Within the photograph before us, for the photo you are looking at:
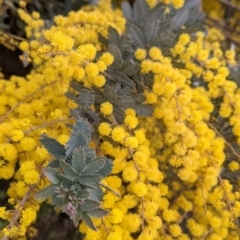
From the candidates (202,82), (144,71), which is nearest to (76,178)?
(144,71)

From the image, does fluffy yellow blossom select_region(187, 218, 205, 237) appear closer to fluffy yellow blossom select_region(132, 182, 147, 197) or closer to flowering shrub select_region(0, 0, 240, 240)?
flowering shrub select_region(0, 0, 240, 240)

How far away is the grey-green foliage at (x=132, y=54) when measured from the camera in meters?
1.76

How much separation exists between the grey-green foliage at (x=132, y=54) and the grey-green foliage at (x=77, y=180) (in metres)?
0.25

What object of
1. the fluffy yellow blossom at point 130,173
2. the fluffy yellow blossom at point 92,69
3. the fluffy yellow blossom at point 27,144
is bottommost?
the fluffy yellow blossom at point 27,144

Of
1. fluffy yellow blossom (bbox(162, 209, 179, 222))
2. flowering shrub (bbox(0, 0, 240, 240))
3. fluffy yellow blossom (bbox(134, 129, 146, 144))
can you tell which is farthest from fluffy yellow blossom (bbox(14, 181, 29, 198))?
fluffy yellow blossom (bbox(162, 209, 179, 222))

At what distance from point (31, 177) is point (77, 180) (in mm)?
150

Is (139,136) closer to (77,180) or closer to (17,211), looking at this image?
(77,180)

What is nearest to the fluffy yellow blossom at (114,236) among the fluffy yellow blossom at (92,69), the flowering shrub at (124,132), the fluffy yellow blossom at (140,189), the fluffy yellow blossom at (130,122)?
the flowering shrub at (124,132)

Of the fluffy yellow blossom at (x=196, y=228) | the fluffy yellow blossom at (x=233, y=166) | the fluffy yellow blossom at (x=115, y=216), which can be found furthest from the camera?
the fluffy yellow blossom at (x=233, y=166)

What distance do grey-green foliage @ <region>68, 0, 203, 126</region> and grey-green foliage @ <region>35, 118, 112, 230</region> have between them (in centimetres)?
25

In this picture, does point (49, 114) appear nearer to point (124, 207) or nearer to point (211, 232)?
point (124, 207)

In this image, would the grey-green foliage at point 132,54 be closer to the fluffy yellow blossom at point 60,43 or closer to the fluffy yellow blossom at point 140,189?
the fluffy yellow blossom at point 60,43

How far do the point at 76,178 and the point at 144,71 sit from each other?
1.85 feet

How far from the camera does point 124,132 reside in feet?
5.40
